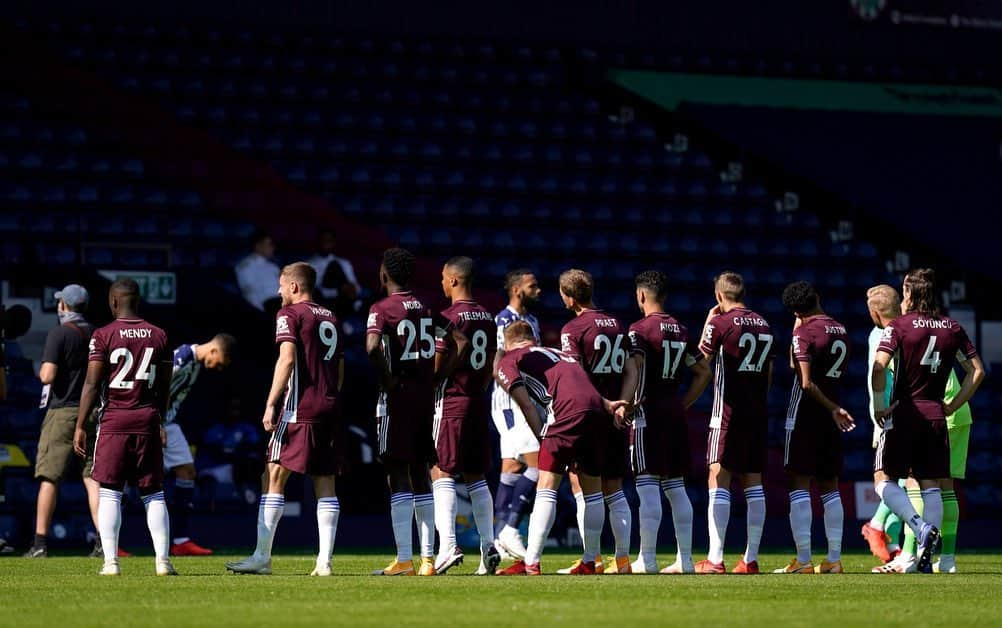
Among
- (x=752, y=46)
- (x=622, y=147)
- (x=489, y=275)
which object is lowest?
(x=489, y=275)

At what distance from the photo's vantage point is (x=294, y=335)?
11.1 metres

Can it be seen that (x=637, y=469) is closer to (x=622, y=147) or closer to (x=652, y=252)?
(x=652, y=252)

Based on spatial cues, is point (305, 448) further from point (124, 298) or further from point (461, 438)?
point (124, 298)

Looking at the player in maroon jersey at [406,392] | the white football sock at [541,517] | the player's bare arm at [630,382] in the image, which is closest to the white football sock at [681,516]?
the player's bare arm at [630,382]

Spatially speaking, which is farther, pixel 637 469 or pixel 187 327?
pixel 187 327

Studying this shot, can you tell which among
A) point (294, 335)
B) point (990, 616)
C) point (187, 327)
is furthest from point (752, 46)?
point (990, 616)

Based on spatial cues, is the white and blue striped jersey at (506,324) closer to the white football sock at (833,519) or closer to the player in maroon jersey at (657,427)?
the player in maroon jersey at (657,427)

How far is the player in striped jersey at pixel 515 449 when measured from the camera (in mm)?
12992

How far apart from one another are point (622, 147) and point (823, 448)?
41.3 ft

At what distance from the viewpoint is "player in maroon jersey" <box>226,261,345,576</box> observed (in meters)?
11.0

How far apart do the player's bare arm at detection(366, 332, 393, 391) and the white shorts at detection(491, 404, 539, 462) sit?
240cm

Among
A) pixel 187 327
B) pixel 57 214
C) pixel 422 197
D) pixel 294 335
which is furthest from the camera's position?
pixel 422 197

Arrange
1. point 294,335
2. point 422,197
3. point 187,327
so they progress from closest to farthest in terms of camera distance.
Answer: point 294,335 < point 187,327 < point 422,197

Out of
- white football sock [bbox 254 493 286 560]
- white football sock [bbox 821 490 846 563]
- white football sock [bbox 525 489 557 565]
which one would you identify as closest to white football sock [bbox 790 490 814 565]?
white football sock [bbox 821 490 846 563]
